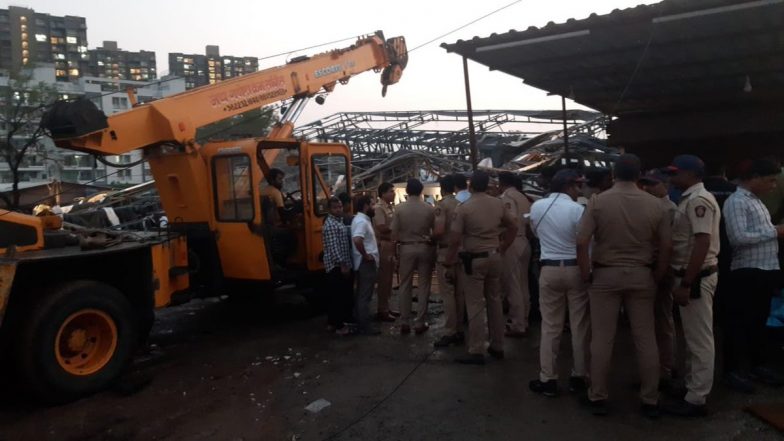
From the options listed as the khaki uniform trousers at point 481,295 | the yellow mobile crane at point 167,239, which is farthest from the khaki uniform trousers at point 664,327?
the yellow mobile crane at point 167,239

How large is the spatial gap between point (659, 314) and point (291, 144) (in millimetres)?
4370

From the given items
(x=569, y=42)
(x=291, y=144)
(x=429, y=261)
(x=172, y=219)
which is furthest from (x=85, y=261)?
(x=569, y=42)

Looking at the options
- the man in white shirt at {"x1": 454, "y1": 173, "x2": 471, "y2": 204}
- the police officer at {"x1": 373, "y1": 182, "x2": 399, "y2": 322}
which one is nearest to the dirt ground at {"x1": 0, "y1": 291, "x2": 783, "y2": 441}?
the police officer at {"x1": 373, "y1": 182, "x2": 399, "y2": 322}

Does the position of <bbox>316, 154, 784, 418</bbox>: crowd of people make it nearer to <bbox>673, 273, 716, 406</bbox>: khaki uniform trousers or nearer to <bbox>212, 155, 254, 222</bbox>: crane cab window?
<bbox>673, 273, 716, 406</bbox>: khaki uniform trousers

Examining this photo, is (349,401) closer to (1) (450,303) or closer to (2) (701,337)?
(1) (450,303)

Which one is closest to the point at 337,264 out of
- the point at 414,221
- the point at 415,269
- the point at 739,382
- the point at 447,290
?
the point at 415,269

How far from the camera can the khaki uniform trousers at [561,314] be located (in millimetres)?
4377

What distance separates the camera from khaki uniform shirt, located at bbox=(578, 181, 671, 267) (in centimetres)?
385

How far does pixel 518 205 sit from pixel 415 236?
1.15m

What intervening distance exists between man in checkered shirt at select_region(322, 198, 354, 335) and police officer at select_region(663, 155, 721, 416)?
3511mm

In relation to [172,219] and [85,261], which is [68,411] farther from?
[172,219]

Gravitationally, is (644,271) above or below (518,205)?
below

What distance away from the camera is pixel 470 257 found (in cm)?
520

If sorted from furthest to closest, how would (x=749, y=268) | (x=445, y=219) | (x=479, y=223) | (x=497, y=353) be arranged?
1. (x=445, y=219)
2. (x=497, y=353)
3. (x=479, y=223)
4. (x=749, y=268)
